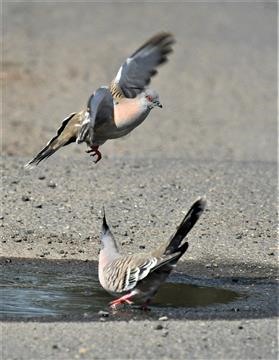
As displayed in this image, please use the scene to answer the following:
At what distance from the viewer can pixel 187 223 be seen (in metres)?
8.84

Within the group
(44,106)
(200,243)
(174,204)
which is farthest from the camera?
(44,106)

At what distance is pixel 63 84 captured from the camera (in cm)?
2372

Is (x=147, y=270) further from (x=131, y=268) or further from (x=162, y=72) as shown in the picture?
(x=162, y=72)

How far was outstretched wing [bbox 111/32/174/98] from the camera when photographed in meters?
10.3

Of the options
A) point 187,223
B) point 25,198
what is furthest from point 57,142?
point 187,223

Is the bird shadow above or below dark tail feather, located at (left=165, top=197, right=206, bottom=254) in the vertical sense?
below

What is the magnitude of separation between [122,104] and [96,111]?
0.27m

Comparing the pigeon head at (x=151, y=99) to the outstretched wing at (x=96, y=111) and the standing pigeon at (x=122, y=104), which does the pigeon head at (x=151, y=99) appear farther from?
the outstretched wing at (x=96, y=111)

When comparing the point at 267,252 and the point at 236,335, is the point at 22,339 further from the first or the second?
the point at 267,252

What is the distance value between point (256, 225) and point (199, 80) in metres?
13.0

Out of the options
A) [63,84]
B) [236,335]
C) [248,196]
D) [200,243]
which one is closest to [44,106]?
[63,84]

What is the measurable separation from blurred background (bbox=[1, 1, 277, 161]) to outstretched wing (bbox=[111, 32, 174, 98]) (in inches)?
228

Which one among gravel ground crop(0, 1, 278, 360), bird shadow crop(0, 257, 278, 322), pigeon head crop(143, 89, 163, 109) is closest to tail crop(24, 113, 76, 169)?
pigeon head crop(143, 89, 163, 109)

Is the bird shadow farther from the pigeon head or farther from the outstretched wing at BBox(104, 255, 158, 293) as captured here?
the pigeon head
